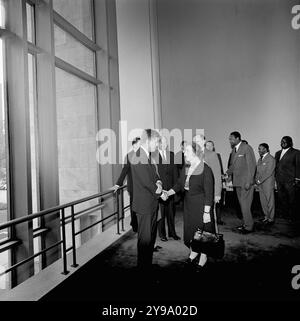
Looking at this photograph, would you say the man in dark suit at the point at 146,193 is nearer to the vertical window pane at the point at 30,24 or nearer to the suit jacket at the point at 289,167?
the vertical window pane at the point at 30,24

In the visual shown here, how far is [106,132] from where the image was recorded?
5707mm

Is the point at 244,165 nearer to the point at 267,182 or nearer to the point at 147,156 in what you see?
the point at 267,182

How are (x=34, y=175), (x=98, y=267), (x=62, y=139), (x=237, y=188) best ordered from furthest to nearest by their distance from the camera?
(x=62, y=139), (x=237, y=188), (x=34, y=175), (x=98, y=267)

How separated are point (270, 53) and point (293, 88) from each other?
1.15 metres

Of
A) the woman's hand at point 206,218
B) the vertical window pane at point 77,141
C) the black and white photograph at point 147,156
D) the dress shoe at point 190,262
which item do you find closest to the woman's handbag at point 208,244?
the black and white photograph at point 147,156

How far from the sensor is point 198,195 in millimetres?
2939

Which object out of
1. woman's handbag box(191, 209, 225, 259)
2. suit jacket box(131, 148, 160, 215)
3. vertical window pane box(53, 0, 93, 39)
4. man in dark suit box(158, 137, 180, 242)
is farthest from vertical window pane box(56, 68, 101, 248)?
woman's handbag box(191, 209, 225, 259)

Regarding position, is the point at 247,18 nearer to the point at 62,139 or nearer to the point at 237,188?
the point at 237,188

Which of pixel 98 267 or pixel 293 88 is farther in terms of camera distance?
pixel 293 88

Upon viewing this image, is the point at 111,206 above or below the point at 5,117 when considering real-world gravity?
below

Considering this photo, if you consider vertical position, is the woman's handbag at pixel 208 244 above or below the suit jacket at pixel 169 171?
below

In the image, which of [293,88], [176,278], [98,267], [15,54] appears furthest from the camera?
[293,88]

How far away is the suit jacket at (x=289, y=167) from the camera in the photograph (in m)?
4.85
